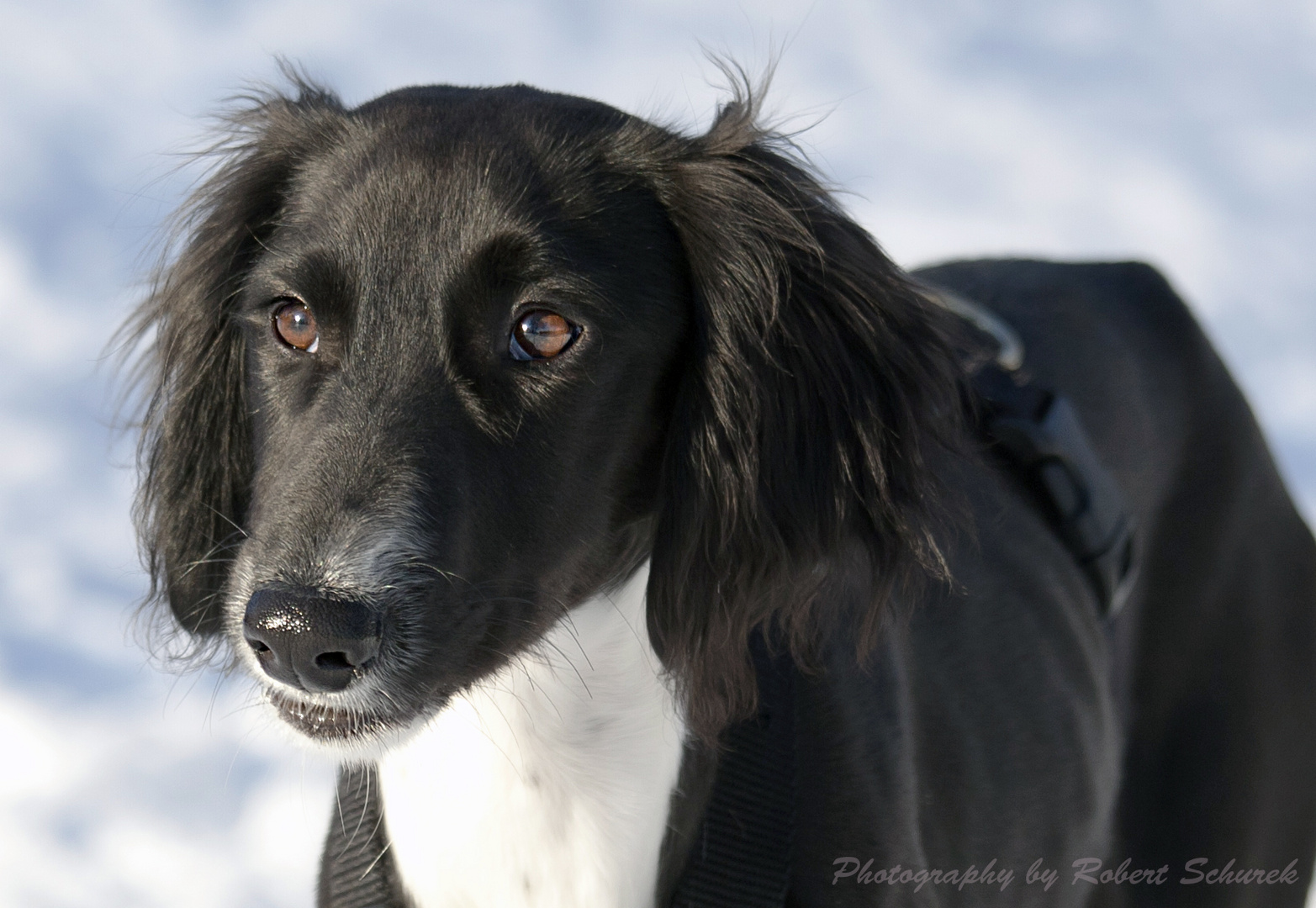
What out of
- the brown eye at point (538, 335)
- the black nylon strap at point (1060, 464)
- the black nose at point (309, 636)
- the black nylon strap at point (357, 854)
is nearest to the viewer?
the black nose at point (309, 636)

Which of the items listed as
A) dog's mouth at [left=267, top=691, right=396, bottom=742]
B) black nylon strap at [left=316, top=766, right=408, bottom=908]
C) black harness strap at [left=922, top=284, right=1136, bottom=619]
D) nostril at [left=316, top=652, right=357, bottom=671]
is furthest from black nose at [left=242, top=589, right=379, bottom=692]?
black harness strap at [left=922, top=284, right=1136, bottom=619]

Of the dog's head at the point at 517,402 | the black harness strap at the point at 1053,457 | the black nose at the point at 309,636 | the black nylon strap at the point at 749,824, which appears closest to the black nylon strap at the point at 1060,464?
the black harness strap at the point at 1053,457

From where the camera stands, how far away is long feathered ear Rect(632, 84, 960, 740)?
8.02 feet

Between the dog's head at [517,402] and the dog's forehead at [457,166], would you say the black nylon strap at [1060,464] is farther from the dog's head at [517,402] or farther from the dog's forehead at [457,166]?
the dog's forehead at [457,166]

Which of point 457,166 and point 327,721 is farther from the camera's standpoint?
point 457,166

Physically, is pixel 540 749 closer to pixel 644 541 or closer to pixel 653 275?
pixel 644 541

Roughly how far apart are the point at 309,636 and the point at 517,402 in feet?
1.69

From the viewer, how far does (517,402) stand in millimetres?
2289

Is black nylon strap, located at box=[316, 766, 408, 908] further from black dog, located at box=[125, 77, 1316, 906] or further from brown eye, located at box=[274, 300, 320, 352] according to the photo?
brown eye, located at box=[274, 300, 320, 352]

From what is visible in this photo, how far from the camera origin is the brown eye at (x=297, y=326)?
7.80 ft

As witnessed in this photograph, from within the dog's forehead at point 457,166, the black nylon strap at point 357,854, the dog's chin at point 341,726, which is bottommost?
the black nylon strap at point 357,854

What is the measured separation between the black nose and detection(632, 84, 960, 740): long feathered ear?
0.61 meters

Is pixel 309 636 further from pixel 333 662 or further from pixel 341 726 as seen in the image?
pixel 341 726

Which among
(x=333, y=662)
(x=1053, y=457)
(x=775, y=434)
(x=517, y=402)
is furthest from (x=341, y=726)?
(x=1053, y=457)
